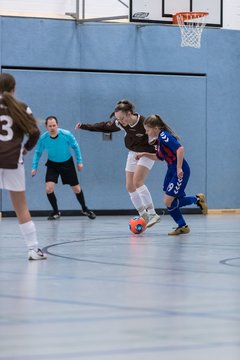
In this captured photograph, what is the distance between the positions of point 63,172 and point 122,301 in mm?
11020

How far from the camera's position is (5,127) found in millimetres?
7801

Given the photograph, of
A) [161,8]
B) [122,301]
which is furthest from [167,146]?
[161,8]

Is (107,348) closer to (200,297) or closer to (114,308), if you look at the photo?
(114,308)

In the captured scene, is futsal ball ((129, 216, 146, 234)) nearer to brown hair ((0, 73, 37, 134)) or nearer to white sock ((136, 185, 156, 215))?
white sock ((136, 185, 156, 215))

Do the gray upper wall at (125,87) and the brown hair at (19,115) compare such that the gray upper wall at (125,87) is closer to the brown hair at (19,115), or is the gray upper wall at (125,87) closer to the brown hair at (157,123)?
the brown hair at (157,123)

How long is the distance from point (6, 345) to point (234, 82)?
16572mm

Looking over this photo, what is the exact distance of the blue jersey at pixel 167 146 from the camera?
37.6 feet

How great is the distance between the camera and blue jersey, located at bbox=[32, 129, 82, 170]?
16.4 m

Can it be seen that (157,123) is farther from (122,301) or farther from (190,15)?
(190,15)

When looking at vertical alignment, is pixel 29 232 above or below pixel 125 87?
below

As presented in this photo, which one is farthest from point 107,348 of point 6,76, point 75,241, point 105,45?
point 105,45

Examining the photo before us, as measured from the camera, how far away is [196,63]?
781 inches

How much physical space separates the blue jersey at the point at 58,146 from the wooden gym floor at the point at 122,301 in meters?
5.83

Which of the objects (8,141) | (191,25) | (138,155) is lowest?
(138,155)
